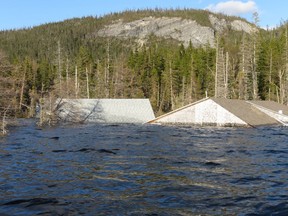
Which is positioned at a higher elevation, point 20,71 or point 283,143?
point 20,71

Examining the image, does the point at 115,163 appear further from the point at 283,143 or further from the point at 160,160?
the point at 283,143

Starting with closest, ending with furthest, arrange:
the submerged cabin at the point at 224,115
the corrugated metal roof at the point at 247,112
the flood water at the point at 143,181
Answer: the flood water at the point at 143,181 < the submerged cabin at the point at 224,115 < the corrugated metal roof at the point at 247,112

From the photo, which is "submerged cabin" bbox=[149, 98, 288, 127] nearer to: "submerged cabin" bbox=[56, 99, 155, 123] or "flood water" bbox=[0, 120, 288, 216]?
"submerged cabin" bbox=[56, 99, 155, 123]

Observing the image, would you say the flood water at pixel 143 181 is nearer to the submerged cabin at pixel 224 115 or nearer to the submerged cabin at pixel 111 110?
the submerged cabin at pixel 224 115

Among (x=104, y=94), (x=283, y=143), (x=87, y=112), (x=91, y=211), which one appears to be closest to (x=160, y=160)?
(x=91, y=211)

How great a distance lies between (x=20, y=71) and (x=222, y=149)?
253ft

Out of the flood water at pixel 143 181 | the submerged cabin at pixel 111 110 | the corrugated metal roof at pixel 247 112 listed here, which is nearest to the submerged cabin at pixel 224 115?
the corrugated metal roof at pixel 247 112

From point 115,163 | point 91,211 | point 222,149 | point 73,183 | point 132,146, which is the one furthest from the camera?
point 132,146

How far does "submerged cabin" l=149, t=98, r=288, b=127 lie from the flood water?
23.0 m

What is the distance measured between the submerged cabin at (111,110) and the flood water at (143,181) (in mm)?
33772

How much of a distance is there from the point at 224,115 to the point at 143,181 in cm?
3435

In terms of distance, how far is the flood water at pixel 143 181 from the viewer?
1120 cm

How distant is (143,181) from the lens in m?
14.8

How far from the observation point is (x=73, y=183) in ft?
46.8
